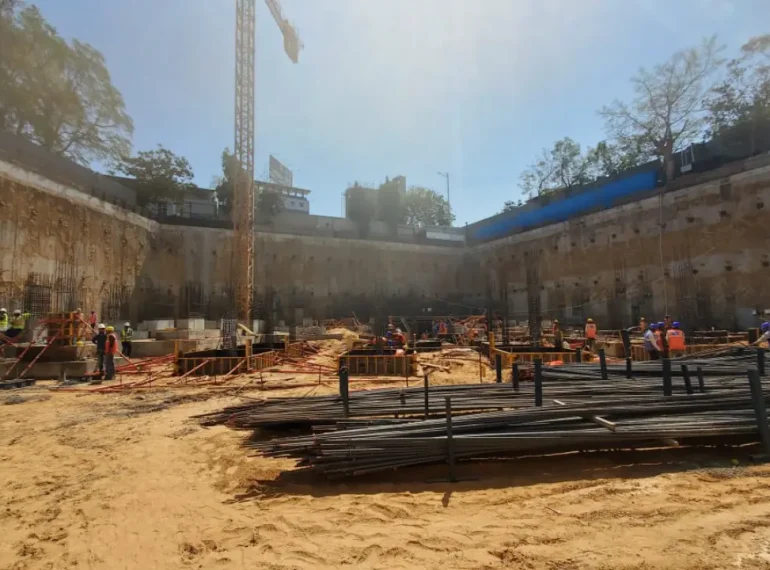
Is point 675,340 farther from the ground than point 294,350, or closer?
farther from the ground

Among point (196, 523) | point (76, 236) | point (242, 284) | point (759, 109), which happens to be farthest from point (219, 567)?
point (759, 109)

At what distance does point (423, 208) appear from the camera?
54719mm

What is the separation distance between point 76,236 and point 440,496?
84.3ft

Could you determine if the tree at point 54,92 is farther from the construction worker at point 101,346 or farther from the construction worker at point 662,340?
the construction worker at point 662,340

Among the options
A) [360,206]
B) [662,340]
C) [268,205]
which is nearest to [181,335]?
[662,340]

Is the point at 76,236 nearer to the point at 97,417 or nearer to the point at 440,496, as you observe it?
the point at 97,417

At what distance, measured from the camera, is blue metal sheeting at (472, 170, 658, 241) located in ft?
95.5

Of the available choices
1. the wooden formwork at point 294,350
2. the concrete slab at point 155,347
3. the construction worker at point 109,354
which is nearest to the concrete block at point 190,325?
the concrete slab at point 155,347

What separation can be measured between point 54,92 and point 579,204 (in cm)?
3776

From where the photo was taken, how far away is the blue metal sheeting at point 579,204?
95.5 feet

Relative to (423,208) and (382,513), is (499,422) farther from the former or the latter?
(423,208)

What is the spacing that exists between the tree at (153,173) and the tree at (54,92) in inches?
46.7

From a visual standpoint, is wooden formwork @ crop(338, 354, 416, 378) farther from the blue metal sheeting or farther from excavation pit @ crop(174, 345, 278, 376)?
the blue metal sheeting

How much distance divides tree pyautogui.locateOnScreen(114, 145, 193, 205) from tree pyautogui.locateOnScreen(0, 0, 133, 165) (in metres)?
1.19
